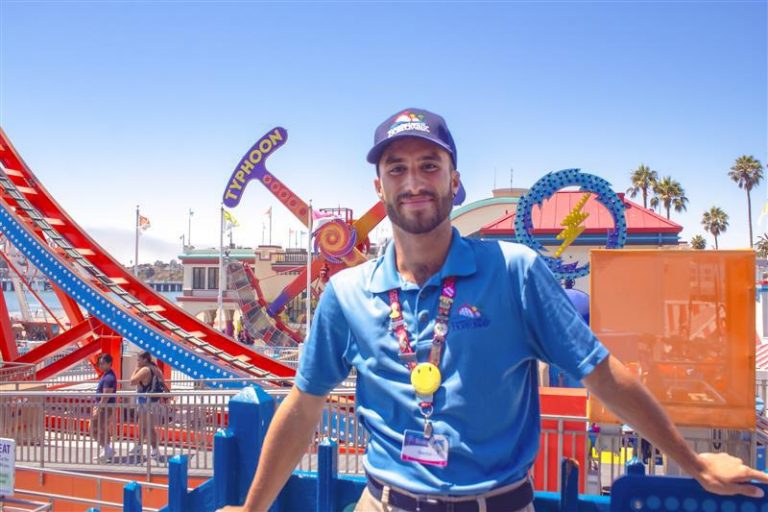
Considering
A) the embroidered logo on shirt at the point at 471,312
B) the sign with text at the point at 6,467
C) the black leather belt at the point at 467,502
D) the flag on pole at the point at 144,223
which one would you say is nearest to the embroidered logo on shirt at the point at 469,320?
the embroidered logo on shirt at the point at 471,312

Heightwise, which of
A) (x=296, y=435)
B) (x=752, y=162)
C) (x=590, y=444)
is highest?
(x=752, y=162)

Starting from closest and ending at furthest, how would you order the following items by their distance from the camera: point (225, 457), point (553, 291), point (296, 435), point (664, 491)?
point (553, 291)
point (664, 491)
point (296, 435)
point (225, 457)

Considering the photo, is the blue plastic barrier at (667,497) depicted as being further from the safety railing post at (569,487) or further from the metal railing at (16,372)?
the metal railing at (16,372)

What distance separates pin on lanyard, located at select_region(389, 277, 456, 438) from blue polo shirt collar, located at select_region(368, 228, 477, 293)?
35 millimetres

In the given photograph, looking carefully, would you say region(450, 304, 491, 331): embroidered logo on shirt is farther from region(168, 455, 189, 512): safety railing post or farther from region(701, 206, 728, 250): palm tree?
region(701, 206, 728, 250): palm tree

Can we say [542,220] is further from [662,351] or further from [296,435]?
[296,435]

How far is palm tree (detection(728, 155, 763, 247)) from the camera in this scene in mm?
53812

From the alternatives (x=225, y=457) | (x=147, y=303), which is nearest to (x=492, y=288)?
(x=225, y=457)

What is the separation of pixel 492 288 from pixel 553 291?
0.18 m

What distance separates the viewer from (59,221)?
16203 mm

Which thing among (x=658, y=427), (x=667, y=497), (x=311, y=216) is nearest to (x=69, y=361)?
(x=311, y=216)

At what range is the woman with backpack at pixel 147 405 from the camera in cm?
880

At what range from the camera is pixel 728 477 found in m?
2.00

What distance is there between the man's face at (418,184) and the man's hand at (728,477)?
107 centimetres
